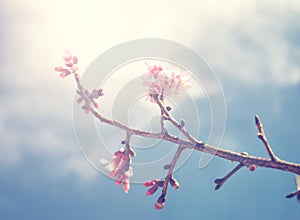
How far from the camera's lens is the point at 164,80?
3.93 m

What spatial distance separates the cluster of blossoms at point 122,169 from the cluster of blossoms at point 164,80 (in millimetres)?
750

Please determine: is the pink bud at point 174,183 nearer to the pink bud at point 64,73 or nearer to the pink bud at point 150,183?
the pink bud at point 150,183

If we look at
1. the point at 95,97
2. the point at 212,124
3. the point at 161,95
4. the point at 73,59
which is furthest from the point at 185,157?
the point at 73,59

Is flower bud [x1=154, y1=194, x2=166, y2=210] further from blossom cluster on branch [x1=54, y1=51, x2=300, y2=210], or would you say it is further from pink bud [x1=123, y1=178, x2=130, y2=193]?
pink bud [x1=123, y1=178, x2=130, y2=193]

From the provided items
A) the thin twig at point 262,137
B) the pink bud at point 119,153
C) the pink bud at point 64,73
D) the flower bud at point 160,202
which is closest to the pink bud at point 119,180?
the pink bud at point 119,153

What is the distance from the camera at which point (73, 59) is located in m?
3.51

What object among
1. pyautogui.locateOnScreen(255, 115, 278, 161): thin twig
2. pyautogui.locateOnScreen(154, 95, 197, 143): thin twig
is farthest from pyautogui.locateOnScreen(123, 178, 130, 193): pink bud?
pyautogui.locateOnScreen(255, 115, 278, 161): thin twig

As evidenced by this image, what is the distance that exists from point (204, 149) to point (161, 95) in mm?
957

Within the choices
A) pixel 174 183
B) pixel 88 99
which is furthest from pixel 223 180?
pixel 88 99

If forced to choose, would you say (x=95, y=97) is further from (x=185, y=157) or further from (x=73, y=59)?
(x=185, y=157)

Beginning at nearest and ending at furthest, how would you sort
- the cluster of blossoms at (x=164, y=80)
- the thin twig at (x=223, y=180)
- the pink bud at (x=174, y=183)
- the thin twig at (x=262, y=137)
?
the thin twig at (x=262, y=137) < the thin twig at (x=223, y=180) < the pink bud at (x=174, y=183) < the cluster of blossoms at (x=164, y=80)

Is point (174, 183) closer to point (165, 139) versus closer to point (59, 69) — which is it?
point (165, 139)

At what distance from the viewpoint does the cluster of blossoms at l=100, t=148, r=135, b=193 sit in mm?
3520

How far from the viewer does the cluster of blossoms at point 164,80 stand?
388 cm
